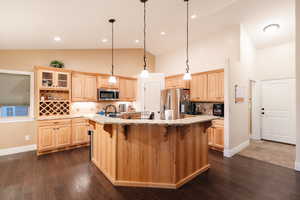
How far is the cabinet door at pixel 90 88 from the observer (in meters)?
4.62

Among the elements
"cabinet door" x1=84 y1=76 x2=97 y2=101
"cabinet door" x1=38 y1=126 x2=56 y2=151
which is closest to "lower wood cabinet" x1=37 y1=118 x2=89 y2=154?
"cabinet door" x1=38 y1=126 x2=56 y2=151

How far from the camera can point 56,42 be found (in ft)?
13.0

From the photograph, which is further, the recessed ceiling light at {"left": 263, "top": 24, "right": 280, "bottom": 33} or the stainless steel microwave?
the stainless steel microwave

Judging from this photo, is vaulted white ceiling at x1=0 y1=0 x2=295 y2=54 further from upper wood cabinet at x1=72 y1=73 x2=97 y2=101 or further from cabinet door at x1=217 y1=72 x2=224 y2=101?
cabinet door at x1=217 y1=72 x2=224 y2=101

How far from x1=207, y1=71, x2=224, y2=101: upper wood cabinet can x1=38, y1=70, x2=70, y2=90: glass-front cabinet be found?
413 cm

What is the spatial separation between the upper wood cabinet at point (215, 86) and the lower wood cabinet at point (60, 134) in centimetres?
382

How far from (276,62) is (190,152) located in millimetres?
4651

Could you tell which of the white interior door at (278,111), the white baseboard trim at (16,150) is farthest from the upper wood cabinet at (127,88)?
the white interior door at (278,111)

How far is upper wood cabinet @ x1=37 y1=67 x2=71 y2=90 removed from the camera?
388cm

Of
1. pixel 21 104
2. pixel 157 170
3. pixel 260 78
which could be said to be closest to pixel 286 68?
pixel 260 78

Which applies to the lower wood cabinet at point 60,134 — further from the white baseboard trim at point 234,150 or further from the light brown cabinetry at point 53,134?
the white baseboard trim at point 234,150

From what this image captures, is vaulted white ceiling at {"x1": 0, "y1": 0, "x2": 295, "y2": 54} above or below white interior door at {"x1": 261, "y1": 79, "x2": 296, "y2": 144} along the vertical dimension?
above

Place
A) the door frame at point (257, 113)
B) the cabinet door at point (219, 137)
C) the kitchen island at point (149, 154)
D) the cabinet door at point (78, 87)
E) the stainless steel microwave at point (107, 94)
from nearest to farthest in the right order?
1. the kitchen island at point (149, 154)
2. the cabinet door at point (219, 137)
3. the cabinet door at point (78, 87)
4. the stainless steel microwave at point (107, 94)
5. the door frame at point (257, 113)

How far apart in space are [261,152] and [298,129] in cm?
133
